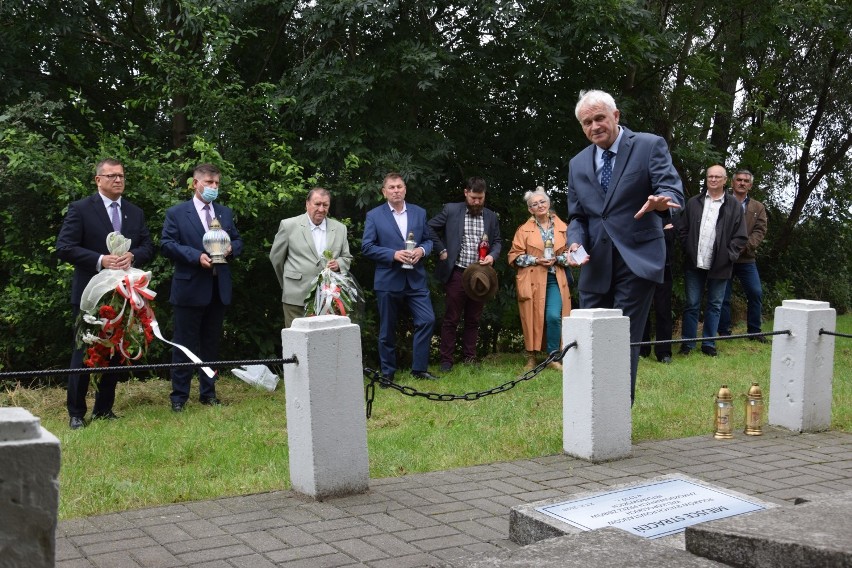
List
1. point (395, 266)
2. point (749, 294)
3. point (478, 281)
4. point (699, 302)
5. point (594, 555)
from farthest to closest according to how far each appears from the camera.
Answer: point (749, 294), point (699, 302), point (478, 281), point (395, 266), point (594, 555)

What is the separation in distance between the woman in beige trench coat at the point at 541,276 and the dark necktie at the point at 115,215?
4.91 m

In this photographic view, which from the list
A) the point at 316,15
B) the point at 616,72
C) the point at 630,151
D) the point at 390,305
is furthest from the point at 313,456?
the point at 616,72

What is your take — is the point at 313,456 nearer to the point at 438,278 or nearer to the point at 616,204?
the point at 616,204

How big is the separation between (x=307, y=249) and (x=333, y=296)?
838 millimetres

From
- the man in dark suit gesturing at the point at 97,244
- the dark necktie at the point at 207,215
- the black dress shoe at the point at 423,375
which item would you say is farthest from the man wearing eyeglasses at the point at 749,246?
the man in dark suit gesturing at the point at 97,244

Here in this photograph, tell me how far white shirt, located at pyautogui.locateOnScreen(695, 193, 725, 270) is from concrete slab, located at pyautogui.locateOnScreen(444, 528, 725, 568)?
9.24 metres

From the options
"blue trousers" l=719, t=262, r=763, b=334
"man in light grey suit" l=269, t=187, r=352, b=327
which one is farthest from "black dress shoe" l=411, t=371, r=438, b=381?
"blue trousers" l=719, t=262, r=763, b=334

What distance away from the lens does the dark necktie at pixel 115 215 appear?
8830 mm

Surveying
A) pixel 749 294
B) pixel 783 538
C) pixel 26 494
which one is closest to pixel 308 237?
pixel 749 294

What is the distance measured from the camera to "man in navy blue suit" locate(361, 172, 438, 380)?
10.9 m

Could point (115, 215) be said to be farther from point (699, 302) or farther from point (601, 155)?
point (699, 302)

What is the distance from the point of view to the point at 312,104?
11844 millimetres

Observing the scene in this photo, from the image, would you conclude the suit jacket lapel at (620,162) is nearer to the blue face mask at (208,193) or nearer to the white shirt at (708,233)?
the blue face mask at (208,193)

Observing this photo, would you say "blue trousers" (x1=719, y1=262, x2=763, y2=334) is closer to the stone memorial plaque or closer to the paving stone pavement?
the paving stone pavement
